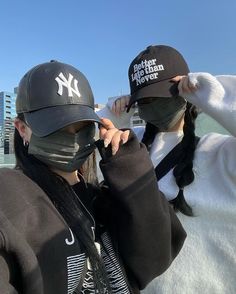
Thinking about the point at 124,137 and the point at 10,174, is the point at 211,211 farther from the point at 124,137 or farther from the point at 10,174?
the point at 10,174

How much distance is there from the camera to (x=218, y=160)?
68.4 inches

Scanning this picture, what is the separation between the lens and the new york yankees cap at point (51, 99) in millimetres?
1190

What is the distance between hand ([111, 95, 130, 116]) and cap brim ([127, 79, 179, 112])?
255mm

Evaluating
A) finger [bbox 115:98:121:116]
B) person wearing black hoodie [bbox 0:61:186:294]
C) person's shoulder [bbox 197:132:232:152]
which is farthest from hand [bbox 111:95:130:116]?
person wearing black hoodie [bbox 0:61:186:294]

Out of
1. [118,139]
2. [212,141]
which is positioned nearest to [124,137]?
[118,139]

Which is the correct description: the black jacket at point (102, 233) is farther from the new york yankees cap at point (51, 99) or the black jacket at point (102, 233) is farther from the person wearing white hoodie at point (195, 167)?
the person wearing white hoodie at point (195, 167)

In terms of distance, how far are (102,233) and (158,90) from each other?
32.9 inches

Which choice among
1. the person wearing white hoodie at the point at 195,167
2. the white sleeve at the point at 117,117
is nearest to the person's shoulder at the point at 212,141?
the person wearing white hoodie at the point at 195,167

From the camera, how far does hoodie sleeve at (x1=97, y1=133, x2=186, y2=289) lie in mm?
1211

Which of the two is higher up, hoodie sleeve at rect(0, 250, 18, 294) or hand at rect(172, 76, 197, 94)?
hand at rect(172, 76, 197, 94)

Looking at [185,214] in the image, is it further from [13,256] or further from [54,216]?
[13,256]

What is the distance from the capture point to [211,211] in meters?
1.70

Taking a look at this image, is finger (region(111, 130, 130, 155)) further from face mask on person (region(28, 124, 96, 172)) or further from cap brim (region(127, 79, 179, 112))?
cap brim (region(127, 79, 179, 112))

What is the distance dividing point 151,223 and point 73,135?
41cm
